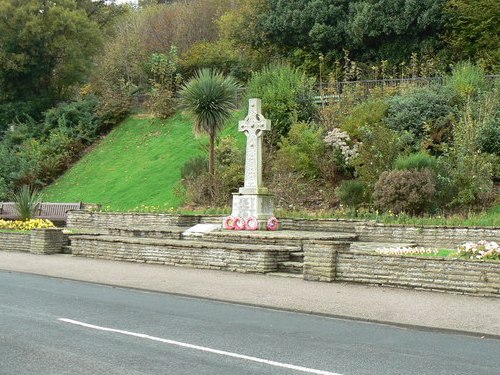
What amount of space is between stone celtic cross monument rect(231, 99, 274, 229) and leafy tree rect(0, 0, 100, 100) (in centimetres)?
2746

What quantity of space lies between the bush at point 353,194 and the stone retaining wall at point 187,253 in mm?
6440

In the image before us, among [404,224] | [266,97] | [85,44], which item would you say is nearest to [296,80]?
[266,97]

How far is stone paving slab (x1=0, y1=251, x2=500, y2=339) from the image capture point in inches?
437

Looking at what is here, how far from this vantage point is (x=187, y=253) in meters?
18.2

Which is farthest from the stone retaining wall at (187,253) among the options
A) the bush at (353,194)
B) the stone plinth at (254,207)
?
the bush at (353,194)

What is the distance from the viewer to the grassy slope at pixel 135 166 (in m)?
33.0

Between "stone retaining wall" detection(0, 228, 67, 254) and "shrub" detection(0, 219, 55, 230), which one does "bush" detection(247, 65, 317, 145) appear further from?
"stone retaining wall" detection(0, 228, 67, 254)

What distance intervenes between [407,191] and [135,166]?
62.0 ft

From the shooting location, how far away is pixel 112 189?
1385 inches

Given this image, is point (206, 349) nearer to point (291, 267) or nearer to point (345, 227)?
point (291, 267)

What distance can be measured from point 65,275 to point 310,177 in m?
11.8

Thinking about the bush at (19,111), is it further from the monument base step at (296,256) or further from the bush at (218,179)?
the monument base step at (296,256)

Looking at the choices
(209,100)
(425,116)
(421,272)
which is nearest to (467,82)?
(425,116)

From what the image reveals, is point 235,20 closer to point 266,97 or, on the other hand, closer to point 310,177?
point 266,97
